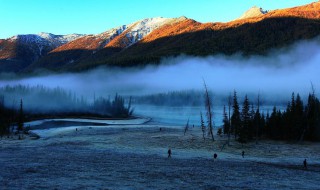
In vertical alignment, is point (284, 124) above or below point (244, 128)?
above

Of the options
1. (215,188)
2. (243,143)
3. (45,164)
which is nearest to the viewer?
(215,188)

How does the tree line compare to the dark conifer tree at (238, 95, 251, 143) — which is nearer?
the dark conifer tree at (238, 95, 251, 143)

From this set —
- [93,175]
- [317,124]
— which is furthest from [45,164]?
[317,124]

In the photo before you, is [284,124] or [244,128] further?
[284,124]

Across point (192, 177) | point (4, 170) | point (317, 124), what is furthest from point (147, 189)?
point (317, 124)

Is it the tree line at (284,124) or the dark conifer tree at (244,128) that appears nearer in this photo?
the dark conifer tree at (244,128)

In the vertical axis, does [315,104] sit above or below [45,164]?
above

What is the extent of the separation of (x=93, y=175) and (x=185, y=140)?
54.5m

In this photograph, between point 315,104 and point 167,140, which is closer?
point 167,140

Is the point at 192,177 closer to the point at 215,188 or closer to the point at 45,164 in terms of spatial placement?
the point at 215,188

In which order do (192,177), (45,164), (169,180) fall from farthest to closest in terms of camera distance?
(45,164) < (192,177) < (169,180)

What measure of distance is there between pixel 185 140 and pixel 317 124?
1350 inches

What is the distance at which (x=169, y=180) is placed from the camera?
36.6m

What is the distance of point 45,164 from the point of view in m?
44.0
